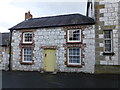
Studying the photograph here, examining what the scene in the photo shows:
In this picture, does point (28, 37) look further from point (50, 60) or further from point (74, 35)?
point (74, 35)

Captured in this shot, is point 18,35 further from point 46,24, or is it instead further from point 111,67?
point 111,67

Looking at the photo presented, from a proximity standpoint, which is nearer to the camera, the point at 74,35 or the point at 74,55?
the point at 74,55

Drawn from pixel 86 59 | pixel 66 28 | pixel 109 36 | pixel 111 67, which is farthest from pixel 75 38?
pixel 111 67

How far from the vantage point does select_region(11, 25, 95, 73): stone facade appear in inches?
486

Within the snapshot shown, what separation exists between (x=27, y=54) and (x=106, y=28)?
8297 millimetres

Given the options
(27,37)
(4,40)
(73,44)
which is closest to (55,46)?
(73,44)

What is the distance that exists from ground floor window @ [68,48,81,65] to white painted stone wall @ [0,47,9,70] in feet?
24.0

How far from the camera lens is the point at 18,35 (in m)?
15.2

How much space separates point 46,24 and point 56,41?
233 cm

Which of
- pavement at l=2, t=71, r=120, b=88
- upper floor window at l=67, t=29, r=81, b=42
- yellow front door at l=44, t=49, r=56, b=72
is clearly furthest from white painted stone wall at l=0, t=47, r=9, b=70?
upper floor window at l=67, t=29, r=81, b=42

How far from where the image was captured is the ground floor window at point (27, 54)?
14469mm

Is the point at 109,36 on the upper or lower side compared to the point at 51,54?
upper

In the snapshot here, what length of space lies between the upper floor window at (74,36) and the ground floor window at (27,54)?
4.37 m

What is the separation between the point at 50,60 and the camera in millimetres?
13656
